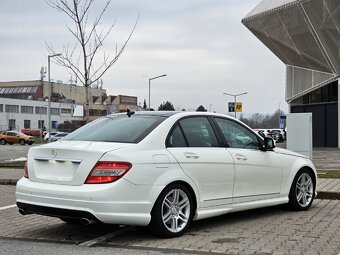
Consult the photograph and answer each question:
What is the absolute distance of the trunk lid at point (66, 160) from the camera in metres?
5.83

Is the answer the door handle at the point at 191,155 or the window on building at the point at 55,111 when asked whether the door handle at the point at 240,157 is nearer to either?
the door handle at the point at 191,155

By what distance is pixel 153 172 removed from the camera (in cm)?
596

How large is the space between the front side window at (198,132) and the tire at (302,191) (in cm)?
187

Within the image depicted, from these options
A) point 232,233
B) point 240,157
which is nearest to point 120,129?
point 240,157

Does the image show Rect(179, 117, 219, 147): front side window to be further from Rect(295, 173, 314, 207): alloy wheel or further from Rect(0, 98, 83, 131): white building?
Rect(0, 98, 83, 131): white building

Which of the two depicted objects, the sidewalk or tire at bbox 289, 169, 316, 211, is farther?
the sidewalk

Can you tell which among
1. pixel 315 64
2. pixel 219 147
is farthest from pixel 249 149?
pixel 315 64

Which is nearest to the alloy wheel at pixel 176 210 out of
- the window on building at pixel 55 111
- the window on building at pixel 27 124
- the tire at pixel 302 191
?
the tire at pixel 302 191

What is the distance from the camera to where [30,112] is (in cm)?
11181

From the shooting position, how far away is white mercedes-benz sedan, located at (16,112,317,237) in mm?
5758

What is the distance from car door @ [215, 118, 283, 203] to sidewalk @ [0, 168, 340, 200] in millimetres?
Answer: 2207

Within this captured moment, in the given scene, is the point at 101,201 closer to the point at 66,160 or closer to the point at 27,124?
the point at 66,160

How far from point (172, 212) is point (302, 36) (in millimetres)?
28083

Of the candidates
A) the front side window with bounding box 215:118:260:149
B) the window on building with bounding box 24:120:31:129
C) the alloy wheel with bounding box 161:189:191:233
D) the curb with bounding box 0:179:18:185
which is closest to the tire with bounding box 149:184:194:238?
the alloy wheel with bounding box 161:189:191:233
